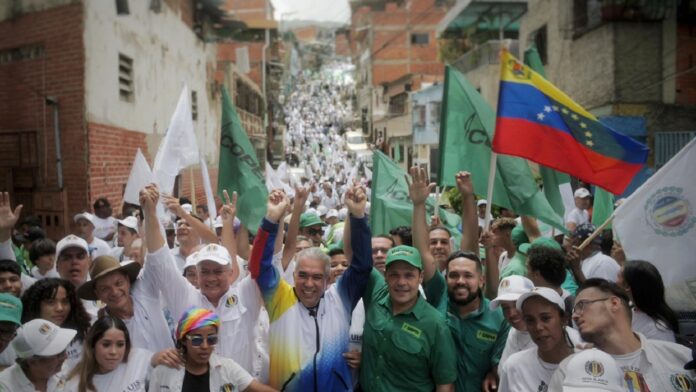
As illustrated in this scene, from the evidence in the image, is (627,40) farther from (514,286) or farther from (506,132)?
(514,286)

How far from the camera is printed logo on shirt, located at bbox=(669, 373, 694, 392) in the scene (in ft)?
10.3

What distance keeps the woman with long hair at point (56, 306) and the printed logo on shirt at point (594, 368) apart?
3181 mm

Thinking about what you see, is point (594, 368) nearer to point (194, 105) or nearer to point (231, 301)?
point (231, 301)

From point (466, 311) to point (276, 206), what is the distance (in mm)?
1405

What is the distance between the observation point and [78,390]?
11.9 feet


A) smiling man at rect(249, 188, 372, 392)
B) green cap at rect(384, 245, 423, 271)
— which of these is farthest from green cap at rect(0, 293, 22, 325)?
green cap at rect(384, 245, 423, 271)

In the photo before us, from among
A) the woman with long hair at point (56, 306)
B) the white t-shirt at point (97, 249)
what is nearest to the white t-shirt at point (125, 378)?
the woman with long hair at point (56, 306)

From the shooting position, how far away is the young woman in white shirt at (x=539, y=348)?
332 cm

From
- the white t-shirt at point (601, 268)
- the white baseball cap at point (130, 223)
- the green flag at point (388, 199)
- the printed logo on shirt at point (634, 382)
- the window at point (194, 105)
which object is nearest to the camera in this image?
the printed logo on shirt at point (634, 382)

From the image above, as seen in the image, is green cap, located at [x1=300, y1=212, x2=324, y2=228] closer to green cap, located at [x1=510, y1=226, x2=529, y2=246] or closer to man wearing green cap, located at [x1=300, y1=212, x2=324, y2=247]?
man wearing green cap, located at [x1=300, y1=212, x2=324, y2=247]

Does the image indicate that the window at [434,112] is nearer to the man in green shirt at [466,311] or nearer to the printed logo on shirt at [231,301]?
the man in green shirt at [466,311]

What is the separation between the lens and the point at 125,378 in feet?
12.2

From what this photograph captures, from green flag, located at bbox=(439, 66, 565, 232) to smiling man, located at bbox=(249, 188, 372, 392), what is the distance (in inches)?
83.6

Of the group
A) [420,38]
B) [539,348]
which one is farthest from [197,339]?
[420,38]
